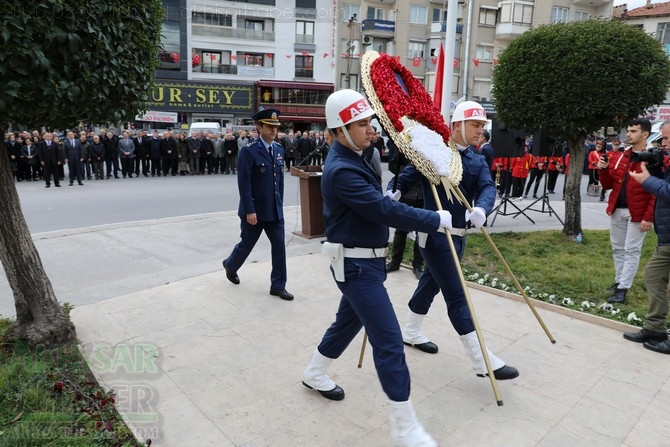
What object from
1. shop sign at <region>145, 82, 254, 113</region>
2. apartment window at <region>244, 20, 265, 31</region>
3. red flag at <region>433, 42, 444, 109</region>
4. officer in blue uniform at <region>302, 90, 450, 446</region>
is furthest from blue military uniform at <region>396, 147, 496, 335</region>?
apartment window at <region>244, 20, 265, 31</region>

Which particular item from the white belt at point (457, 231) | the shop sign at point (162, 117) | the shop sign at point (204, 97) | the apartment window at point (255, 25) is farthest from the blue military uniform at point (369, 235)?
the apartment window at point (255, 25)

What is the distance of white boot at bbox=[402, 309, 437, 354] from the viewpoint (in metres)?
3.99

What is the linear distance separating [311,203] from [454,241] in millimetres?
4455

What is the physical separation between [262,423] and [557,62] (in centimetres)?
669

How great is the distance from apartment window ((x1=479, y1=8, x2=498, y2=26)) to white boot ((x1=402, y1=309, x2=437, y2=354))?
3846 cm

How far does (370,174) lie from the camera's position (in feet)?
9.48

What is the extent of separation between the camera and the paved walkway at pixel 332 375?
295 cm

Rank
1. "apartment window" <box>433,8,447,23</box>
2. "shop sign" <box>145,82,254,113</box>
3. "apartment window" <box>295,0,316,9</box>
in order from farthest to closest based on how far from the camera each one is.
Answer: "apartment window" <box>433,8,447,23</box>, "apartment window" <box>295,0,316,9</box>, "shop sign" <box>145,82,254,113</box>

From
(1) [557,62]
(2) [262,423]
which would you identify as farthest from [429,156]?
(1) [557,62]

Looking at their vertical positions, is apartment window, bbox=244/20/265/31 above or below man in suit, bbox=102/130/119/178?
above

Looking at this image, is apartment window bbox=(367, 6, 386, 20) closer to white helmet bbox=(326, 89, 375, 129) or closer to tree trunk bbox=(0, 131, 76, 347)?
tree trunk bbox=(0, 131, 76, 347)

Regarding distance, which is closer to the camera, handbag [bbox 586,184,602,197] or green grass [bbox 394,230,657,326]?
green grass [bbox 394,230,657,326]

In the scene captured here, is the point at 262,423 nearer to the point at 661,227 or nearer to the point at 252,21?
the point at 661,227

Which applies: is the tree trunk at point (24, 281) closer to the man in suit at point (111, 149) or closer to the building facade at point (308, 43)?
the man in suit at point (111, 149)
